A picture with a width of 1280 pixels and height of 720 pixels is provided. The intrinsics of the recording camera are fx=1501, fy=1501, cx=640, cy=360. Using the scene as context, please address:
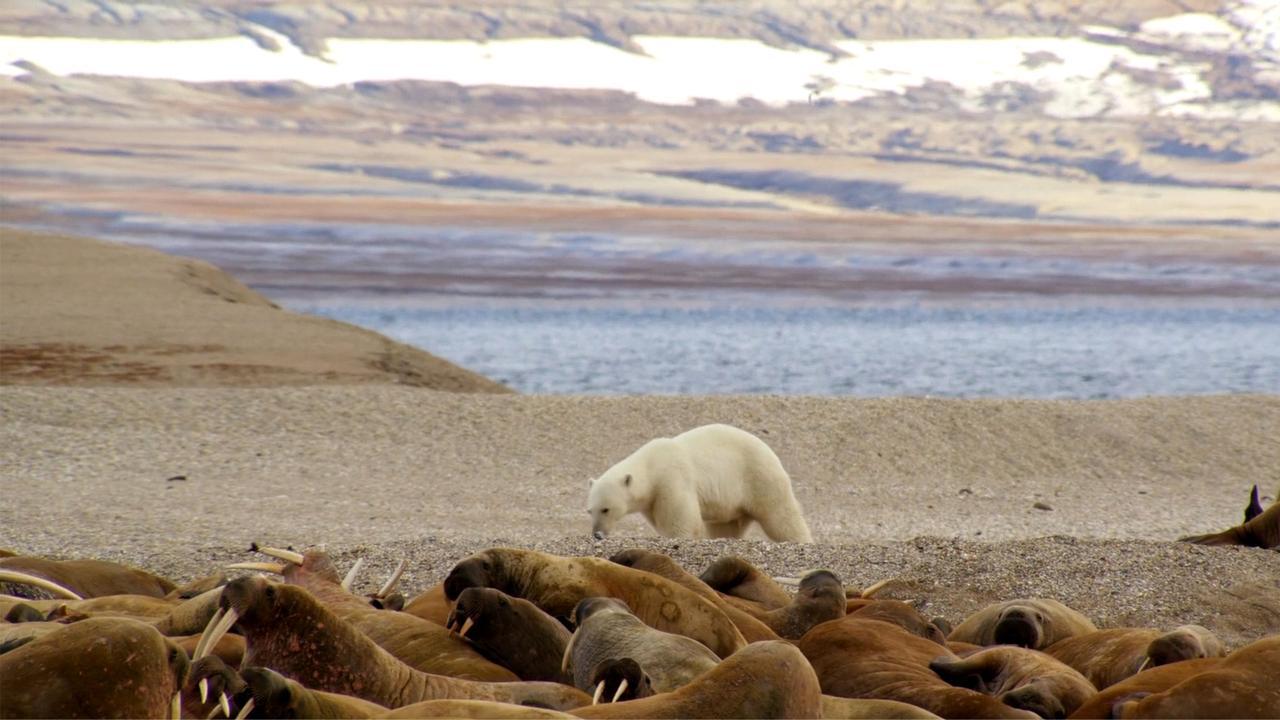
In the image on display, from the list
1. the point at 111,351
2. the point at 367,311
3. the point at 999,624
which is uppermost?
the point at 999,624

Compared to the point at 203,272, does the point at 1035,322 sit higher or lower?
lower

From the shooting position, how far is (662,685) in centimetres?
389

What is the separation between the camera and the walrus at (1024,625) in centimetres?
520

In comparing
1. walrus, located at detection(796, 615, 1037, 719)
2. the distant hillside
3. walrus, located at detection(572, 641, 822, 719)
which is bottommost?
the distant hillside

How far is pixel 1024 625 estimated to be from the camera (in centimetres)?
520

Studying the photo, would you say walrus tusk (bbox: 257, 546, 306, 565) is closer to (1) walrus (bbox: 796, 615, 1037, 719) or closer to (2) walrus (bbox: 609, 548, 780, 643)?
(2) walrus (bbox: 609, 548, 780, 643)

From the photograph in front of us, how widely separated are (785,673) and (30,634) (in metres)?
1.97

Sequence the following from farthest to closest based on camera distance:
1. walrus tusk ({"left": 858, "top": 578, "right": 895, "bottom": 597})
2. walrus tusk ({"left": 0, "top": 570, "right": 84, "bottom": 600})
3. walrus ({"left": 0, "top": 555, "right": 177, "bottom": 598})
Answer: walrus tusk ({"left": 858, "top": 578, "right": 895, "bottom": 597})
walrus ({"left": 0, "top": 555, "right": 177, "bottom": 598})
walrus tusk ({"left": 0, "top": 570, "right": 84, "bottom": 600})

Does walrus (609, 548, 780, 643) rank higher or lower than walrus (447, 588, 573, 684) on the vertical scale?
lower

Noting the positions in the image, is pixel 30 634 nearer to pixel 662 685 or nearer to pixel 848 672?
pixel 662 685

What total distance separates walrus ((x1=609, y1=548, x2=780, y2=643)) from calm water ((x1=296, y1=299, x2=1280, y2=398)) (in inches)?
833

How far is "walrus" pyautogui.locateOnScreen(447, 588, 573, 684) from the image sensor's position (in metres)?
4.32

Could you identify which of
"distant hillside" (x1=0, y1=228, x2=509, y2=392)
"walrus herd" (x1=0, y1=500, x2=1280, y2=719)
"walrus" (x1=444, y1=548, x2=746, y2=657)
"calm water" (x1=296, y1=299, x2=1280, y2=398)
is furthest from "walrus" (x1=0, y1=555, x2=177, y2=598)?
"calm water" (x1=296, y1=299, x2=1280, y2=398)

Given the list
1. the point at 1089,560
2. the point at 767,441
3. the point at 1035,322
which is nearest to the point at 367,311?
the point at 1035,322
